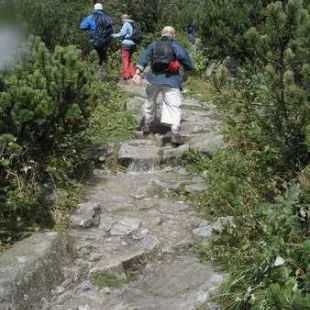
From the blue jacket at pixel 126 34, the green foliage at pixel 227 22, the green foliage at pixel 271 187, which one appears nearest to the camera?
the green foliage at pixel 271 187

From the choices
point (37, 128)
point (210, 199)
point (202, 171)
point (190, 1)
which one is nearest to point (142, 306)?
point (210, 199)

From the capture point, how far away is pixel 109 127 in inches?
375

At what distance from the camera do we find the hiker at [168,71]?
28.5 feet

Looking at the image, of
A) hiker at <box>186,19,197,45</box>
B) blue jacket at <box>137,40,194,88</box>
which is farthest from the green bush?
hiker at <box>186,19,197,45</box>

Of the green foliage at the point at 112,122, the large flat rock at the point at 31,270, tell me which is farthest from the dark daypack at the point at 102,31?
the large flat rock at the point at 31,270

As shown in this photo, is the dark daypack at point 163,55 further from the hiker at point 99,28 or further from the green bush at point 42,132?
the hiker at point 99,28

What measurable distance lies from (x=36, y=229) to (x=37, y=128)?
133 centimetres

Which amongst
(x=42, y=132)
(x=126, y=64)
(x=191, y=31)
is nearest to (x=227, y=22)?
(x=126, y=64)

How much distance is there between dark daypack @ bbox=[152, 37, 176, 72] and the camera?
8.64 metres

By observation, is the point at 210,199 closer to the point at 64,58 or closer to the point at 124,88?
the point at 64,58

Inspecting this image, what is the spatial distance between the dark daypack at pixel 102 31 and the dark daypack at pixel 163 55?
3929mm

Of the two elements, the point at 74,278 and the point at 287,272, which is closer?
the point at 287,272

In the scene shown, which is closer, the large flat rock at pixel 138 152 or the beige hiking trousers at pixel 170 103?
the large flat rock at pixel 138 152

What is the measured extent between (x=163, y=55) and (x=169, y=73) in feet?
1.01
